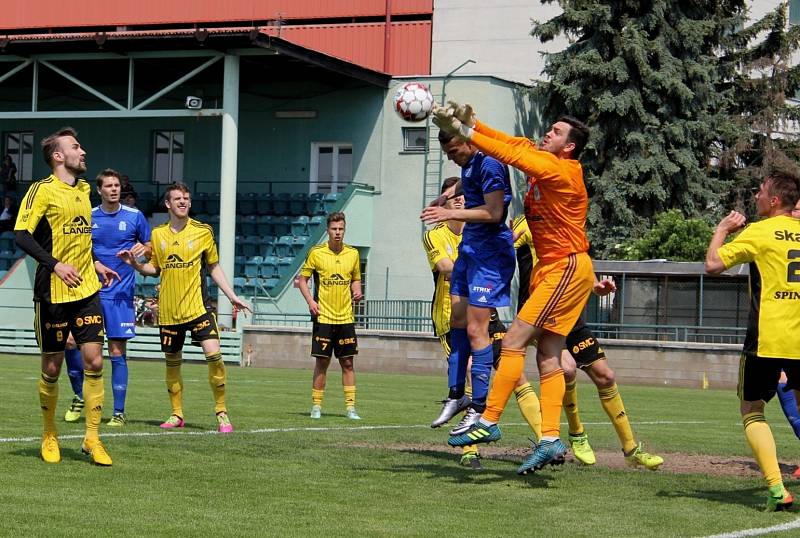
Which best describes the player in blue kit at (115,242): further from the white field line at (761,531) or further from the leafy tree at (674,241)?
the leafy tree at (674,241)

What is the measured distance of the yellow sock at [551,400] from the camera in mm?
8758

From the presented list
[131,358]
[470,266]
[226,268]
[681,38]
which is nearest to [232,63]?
[226,268]

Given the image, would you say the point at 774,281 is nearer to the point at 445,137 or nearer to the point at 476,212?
the point at 476,212

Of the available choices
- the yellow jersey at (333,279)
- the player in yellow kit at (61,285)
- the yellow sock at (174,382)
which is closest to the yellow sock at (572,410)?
the player in yellow kit at (61,285)

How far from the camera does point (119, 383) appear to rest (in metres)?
13.4

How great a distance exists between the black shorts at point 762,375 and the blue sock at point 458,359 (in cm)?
254

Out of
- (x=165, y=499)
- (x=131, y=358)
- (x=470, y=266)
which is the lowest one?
(x=131, y=358)

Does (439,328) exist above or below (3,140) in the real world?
below

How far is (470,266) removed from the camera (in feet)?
31.7

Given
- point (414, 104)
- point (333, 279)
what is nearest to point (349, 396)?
point (333, 279)

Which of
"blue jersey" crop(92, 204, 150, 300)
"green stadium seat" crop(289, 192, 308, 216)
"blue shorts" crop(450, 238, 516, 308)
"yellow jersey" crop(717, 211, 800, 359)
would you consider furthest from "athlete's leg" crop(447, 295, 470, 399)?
"green stadium seat" crop(289, 192, 308, 216)

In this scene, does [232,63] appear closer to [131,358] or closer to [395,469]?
[131,358]

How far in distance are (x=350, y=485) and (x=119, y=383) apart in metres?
5.39

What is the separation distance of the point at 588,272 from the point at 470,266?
100cm
